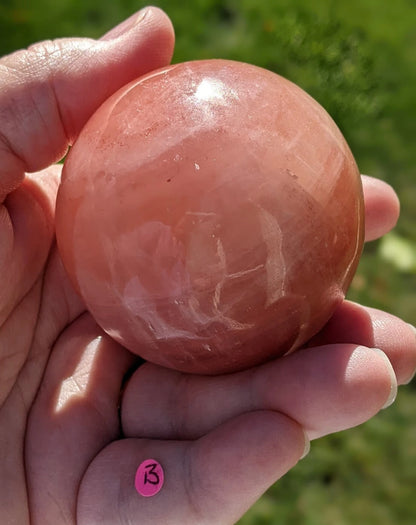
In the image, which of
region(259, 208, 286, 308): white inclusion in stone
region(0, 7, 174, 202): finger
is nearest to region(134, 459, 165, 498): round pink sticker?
region(259, 208, 286, 308): white inclusion in stone

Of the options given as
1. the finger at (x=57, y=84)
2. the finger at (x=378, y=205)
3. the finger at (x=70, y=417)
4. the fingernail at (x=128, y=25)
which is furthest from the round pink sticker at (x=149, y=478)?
the fingernail at (x=128, y=25)

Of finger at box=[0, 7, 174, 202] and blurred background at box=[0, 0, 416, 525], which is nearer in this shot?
finger at box=[0, 7, 174, 202]

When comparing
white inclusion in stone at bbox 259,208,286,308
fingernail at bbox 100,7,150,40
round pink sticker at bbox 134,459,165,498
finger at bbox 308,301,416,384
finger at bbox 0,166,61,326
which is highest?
fingernail at bbox 100,7,150,40

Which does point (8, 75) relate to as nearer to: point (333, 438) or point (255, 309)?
point (255, 309)

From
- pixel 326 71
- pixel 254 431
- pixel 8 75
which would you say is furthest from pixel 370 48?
pixel 254 431

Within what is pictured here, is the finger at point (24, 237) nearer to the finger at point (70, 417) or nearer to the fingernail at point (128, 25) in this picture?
the finger at point (70, 417)

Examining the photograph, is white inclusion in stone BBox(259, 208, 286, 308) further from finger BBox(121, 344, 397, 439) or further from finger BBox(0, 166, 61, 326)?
finger BBox(0, 166, 61, 326)

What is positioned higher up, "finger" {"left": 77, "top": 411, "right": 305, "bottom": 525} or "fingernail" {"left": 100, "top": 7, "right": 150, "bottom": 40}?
"fingernail" {"left": 100, "top": 7, "right": 150, "bottom": 40}
